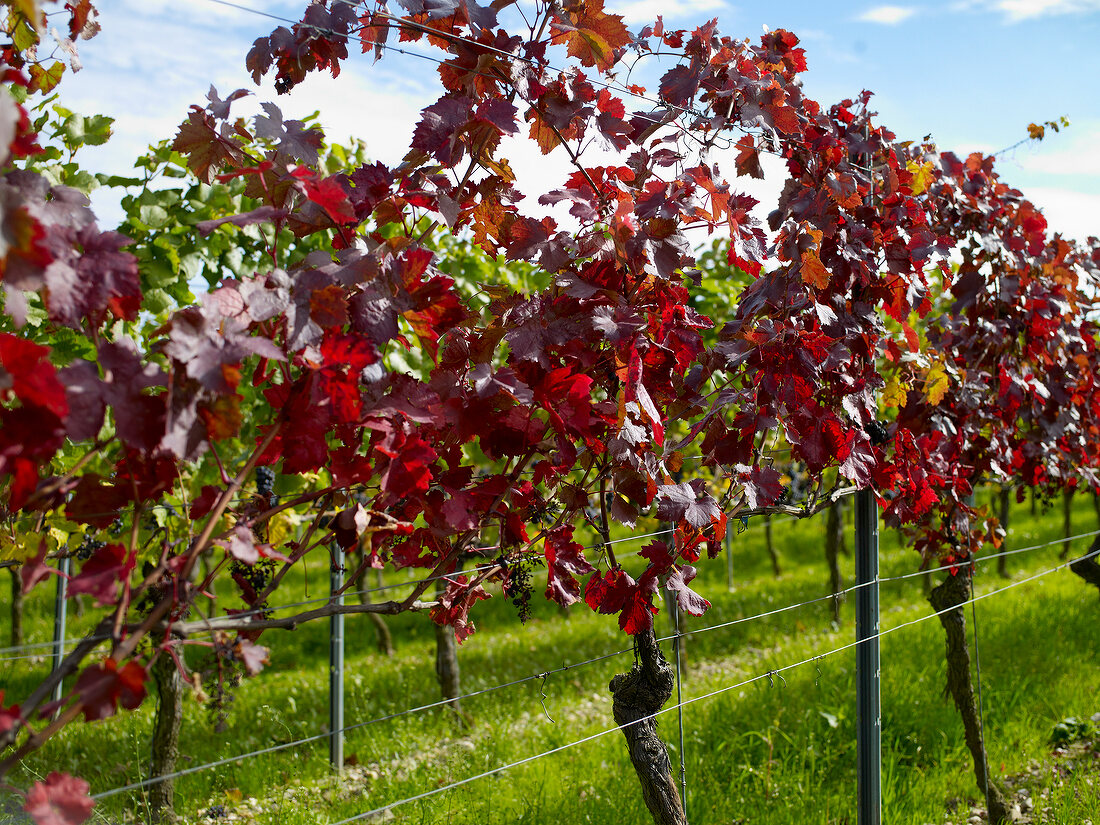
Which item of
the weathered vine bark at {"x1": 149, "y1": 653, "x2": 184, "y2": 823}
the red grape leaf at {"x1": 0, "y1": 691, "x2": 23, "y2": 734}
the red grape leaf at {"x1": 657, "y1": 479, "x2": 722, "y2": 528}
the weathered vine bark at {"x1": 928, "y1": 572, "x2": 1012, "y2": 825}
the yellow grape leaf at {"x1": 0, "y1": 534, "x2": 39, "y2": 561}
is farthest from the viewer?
the weathered vine bark at {"x1": 149, "y1": 653, "x2": 184, "y2": 823}

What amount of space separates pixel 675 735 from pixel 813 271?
2.80 m

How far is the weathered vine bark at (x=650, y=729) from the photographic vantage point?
1.99m

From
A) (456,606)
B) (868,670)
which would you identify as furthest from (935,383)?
(456,606)

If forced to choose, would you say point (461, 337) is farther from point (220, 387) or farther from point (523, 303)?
point (220, 387)

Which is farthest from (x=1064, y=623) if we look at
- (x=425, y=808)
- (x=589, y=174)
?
(x=589, y=174)

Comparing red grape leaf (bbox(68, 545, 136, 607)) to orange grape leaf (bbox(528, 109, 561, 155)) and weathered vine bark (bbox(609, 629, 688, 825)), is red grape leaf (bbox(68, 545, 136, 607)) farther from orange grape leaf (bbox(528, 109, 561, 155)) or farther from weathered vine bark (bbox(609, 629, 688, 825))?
weathered vine bark (bbox(609, 629, 688, 825))

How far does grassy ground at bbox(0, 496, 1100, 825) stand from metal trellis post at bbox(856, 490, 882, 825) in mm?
331

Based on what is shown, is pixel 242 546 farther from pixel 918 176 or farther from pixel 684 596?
pixel 918 176

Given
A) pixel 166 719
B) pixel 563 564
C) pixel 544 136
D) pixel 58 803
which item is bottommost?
pixel 166 719

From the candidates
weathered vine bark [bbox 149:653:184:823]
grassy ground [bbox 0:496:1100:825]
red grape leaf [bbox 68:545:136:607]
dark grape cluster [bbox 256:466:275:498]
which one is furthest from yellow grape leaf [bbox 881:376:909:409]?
weathered vine bark [bbox 149:653:184:823]

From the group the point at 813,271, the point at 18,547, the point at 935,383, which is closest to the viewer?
the point at 18,547

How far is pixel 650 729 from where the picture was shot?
2029mm

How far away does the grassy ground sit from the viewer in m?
3.35

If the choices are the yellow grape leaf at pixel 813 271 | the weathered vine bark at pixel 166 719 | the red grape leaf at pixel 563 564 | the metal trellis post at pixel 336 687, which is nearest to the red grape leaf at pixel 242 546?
the red grape leaf at pixel 563 564
